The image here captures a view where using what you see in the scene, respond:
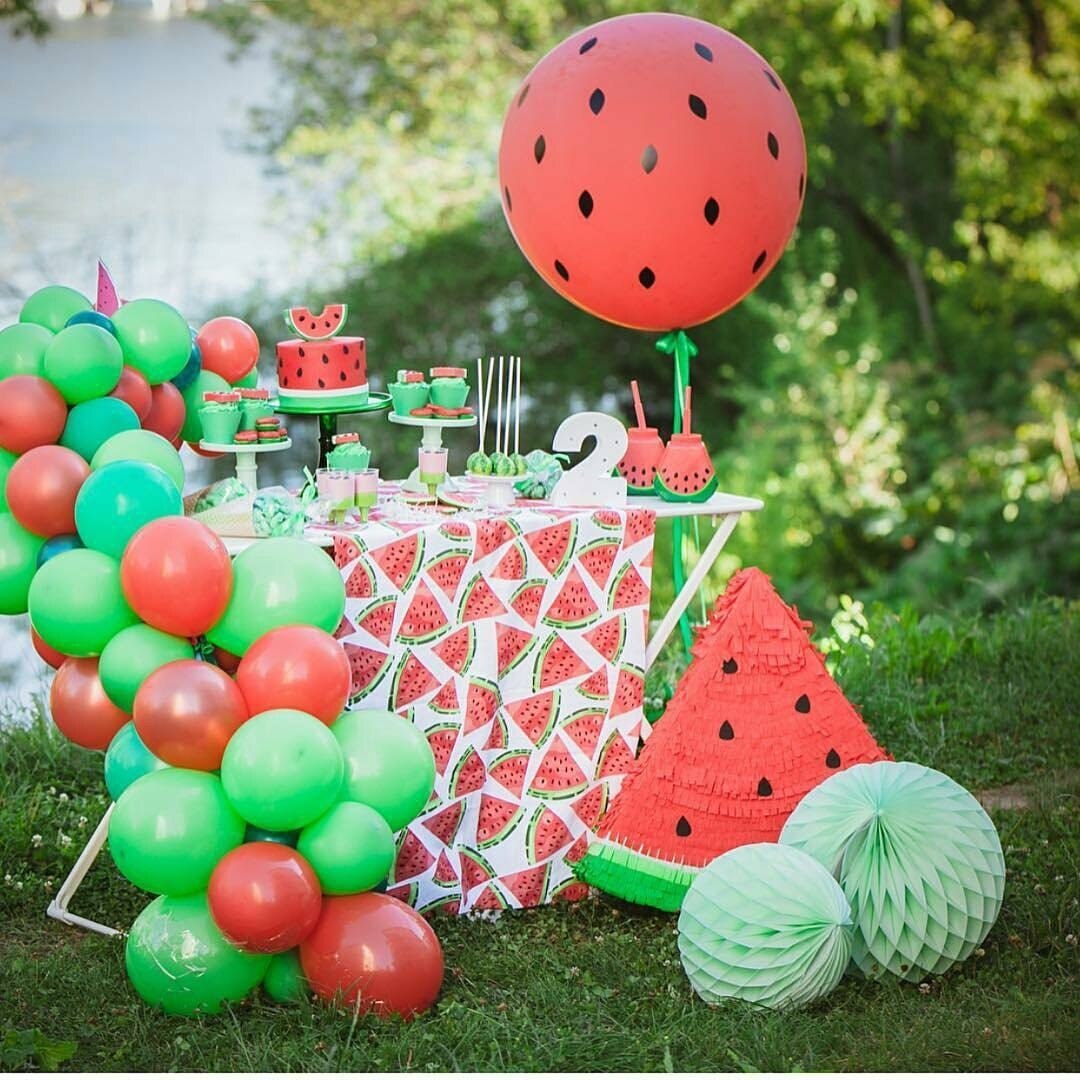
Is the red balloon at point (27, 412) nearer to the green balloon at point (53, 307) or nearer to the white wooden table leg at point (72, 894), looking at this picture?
the green balloon at point (53, 307)

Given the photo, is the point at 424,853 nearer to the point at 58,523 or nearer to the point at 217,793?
the point at 217,793

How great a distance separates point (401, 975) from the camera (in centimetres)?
264

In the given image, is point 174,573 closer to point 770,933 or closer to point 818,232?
point 770,933

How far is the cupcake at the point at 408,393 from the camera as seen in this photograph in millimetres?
3240

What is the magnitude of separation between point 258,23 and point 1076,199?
5114mm

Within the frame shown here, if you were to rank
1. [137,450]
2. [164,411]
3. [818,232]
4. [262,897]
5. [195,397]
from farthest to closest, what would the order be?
[818,232], [195,397], [164,411], [137,450], [262,897]

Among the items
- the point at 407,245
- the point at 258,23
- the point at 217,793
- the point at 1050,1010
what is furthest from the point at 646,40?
the point at 258,23

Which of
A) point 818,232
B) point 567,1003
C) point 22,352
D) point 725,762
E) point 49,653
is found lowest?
point 818,232

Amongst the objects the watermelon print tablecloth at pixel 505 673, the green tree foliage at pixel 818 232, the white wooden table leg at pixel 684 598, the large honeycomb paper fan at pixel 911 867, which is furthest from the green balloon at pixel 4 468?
the green tree foliage at pixel 818 232

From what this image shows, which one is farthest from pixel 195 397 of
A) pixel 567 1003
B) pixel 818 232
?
pixel 818 232

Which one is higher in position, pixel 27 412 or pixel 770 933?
pixel 27 412

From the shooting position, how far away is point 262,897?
250 centimetres

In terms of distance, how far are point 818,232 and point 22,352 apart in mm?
6808

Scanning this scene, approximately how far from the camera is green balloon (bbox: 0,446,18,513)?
9.30 feet
